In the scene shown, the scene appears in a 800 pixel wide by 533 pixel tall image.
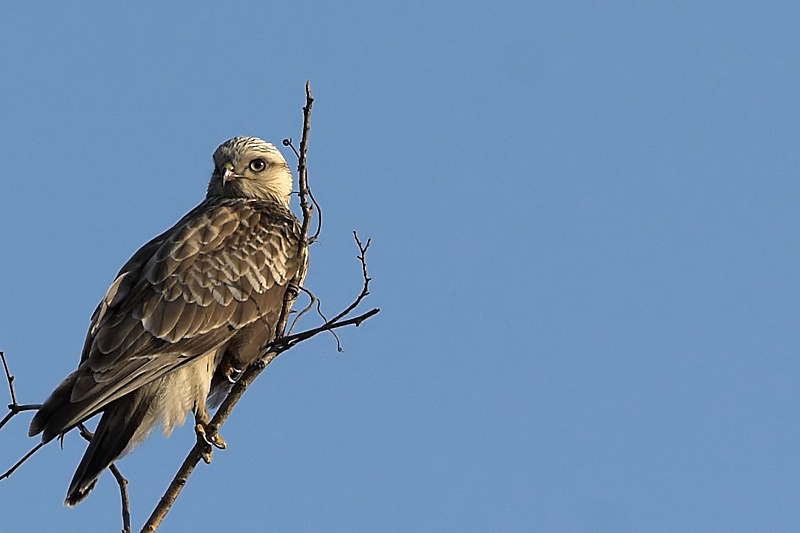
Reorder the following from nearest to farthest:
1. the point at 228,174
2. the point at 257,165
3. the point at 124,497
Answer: the point at 124,497 → the point at 228,174 → the point at 257,165

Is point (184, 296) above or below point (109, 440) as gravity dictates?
above

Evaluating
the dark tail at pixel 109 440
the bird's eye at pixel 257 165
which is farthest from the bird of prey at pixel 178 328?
the bird's eye at pixel 257 165

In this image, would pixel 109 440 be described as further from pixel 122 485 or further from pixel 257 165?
pixel 257 165

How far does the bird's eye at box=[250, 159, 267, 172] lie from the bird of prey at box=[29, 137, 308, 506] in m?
0.48

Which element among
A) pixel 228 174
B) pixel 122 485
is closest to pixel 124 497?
pixel 122 485

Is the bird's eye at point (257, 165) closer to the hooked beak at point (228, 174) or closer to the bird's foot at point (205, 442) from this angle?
the hooked beak at point (228, 174)

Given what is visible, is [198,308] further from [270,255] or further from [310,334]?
[310,334]

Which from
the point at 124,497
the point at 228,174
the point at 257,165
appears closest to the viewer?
the point at 124,497

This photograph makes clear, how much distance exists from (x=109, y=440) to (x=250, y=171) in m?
2.46

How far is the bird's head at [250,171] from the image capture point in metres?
7.56

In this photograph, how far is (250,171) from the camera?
299 inches

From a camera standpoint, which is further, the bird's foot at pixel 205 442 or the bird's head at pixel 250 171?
the bird's head at pixel 250 171

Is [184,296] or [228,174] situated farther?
[228,174]

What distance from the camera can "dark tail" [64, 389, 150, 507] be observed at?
548cm
